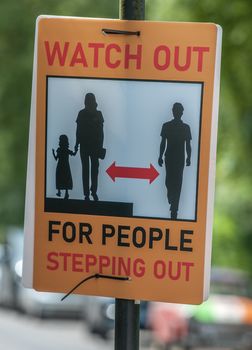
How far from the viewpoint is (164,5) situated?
19.1 meters

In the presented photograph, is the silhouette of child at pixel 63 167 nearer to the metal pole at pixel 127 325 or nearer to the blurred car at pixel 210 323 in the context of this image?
the metal pole at pixel 127 325

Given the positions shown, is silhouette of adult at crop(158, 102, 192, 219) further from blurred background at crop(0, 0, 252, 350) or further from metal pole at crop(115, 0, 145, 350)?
blurred background at crop(0, 0, 252, 350)

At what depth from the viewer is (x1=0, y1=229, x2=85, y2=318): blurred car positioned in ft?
92.2

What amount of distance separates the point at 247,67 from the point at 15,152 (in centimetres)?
1951

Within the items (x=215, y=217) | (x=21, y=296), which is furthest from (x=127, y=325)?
(x=21, y=296)

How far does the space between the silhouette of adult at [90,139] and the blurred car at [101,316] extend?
18.0 meters

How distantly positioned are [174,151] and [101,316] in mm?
18885

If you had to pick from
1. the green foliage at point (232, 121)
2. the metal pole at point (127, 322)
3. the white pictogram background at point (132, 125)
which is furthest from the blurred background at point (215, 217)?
the metal pole at point (127, 322)

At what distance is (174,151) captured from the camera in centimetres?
527

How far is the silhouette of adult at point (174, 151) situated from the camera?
5258mm

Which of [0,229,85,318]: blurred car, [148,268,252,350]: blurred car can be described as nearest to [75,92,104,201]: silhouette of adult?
[148,268,252,350]: blurred car

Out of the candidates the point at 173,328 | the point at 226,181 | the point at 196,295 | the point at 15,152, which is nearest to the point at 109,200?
the point at 196,295

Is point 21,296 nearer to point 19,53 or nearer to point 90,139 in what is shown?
point 19,53

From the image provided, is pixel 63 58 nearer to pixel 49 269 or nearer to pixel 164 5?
pixel 49 269
